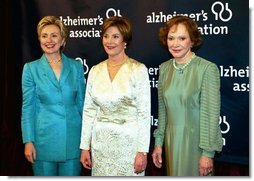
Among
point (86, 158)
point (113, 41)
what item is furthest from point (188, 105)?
point (86, 158)

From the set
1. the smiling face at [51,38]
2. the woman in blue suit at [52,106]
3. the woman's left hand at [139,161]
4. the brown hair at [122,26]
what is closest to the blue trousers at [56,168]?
the woman in blue suit at [52,106]

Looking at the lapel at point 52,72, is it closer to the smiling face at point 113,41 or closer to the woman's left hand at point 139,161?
the smiling face at point 113,41

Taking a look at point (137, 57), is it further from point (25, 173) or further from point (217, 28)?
point (25, 173)

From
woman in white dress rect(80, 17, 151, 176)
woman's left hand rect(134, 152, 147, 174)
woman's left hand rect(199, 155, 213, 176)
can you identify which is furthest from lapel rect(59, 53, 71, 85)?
woman's left hand rect(199, 155, 213, 176)

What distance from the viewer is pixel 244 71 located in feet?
7.00

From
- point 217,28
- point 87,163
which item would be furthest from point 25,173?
point 217,28

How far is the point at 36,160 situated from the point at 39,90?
1.31ft

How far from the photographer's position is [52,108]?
2.09 meters

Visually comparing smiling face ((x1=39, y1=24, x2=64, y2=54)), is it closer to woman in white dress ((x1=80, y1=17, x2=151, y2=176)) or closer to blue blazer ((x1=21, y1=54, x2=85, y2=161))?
blue blazer ((x1=21, y1=54, x2=85, y2=161))

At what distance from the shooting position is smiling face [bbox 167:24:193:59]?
191 cm

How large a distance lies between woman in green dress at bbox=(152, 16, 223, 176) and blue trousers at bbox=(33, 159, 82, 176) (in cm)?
49

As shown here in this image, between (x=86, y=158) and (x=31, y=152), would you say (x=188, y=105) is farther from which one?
(x=31, y=152)

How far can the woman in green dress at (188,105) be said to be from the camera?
186cm

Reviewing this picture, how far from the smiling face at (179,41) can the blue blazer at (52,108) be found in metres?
0.57
